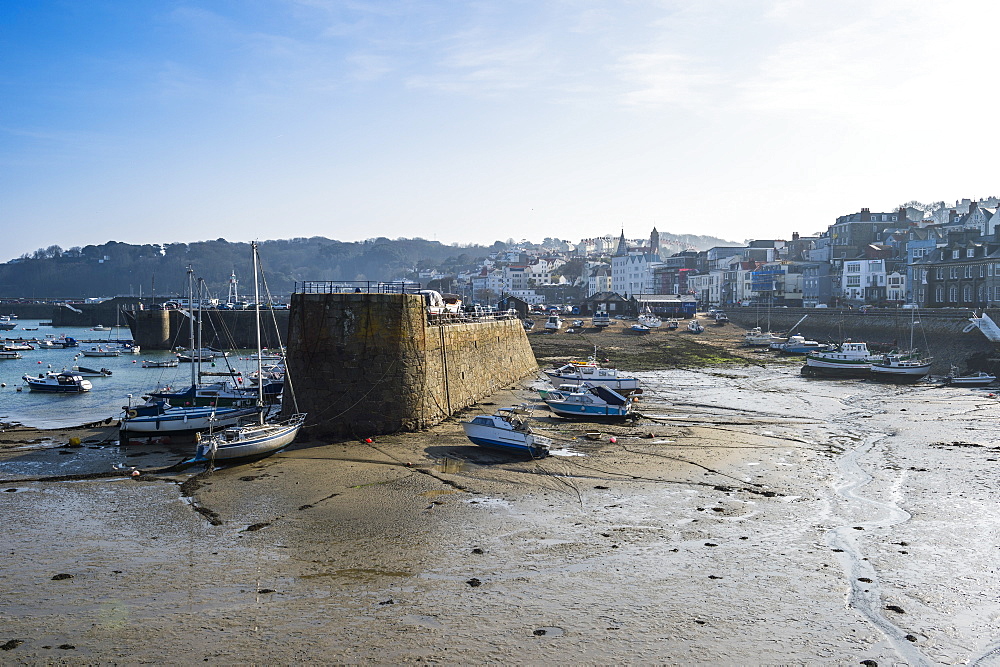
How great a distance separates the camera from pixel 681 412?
28641 millimetres

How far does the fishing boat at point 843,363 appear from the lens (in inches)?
1590

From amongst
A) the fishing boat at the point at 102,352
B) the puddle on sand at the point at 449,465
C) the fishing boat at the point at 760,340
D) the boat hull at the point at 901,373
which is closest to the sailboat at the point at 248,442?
the puddle on sand at the point at 449,465

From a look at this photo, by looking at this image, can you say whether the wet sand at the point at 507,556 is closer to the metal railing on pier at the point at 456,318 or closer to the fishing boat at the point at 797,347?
the metal railing on pier at the point at 456,318

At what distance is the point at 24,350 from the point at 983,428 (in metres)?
72.2

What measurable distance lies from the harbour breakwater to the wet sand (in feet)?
79.2

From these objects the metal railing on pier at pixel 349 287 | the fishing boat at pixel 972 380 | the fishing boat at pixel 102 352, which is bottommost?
the fishing boat at pixel 102 352

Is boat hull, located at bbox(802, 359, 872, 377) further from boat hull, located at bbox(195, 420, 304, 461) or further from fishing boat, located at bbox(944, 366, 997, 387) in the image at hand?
boat hull, located at bbox(195, 420, 304, 461)

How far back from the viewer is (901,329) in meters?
53.4

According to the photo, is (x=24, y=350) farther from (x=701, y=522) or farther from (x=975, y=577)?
(x=975, y=577)

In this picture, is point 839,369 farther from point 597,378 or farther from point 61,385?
point 61,385

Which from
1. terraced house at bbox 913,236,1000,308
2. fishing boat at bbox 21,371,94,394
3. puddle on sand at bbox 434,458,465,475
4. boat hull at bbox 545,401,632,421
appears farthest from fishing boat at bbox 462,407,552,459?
terraced house at bbox 913,236,1000,308

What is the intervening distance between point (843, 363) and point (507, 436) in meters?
28.1

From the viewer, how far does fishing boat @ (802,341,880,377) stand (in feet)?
132

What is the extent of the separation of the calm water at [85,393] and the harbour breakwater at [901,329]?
42982 mm
